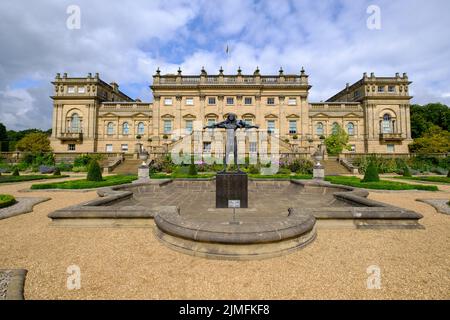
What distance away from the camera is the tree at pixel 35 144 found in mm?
36250

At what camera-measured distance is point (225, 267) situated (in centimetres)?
365

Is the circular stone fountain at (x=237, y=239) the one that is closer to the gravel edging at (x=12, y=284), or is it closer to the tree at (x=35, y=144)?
the gravel edging at (x=12, y=284)

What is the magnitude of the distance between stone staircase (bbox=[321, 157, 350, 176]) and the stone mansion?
340 inches

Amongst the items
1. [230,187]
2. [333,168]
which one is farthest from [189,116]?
[230,187]

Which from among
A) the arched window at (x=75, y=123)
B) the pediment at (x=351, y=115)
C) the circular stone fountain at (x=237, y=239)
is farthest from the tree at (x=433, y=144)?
the arched window at (x=75, y=123)

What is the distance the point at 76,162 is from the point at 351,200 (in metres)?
30.8

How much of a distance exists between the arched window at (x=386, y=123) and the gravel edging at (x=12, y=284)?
158 feet

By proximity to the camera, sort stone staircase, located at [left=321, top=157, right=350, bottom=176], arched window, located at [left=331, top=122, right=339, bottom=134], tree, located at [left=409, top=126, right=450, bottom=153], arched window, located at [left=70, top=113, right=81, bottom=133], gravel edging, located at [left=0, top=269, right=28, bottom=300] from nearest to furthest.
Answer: gravel edging, located at [left=0, top=269, right=28, bottom=300] < stone staircase, located at [left=321, top=157, right=350, bottom=176] < tree, located at [left=409, top=126, right=450, bottom=153] < arched window, located at [left=331, top=122, right=339, bottom=134] < arched window, located at [left=70, top=113, right=81, bottom=133]

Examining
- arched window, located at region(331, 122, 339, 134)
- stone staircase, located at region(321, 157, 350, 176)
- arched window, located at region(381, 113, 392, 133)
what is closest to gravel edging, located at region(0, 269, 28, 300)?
stone staircase, located at region(321, 157, 350, 176)

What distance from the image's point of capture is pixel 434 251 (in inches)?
173

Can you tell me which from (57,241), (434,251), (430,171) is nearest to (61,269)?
(57,241)

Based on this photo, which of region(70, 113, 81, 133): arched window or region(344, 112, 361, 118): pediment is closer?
region(344, 112, 361, 118): pediment

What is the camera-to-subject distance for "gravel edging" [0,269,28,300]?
9.04 feet

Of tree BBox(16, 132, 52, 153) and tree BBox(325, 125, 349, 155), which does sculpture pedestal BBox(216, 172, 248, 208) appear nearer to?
tree BBox(325, 125, 349, 155)
